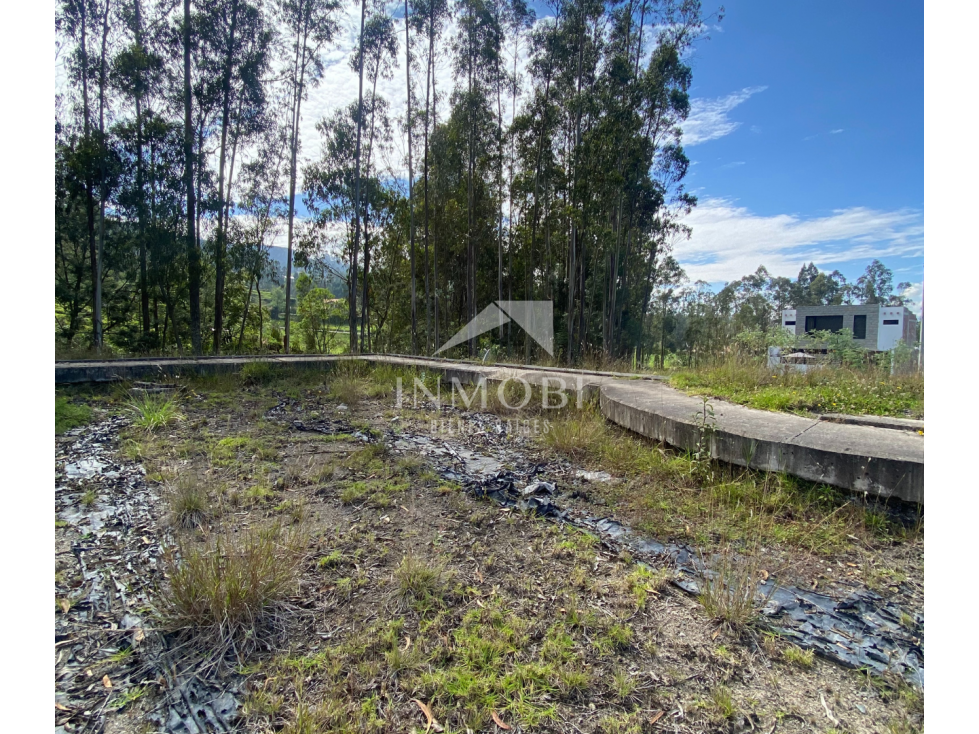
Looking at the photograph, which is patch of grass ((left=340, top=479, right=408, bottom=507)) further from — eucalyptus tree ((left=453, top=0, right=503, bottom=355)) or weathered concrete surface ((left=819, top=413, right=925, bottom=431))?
eucalyptus tree ((left=453, top=0, right=503, bottom=355))

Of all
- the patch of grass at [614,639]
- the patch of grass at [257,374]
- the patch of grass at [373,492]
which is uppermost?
the patch of grass at [257,374]

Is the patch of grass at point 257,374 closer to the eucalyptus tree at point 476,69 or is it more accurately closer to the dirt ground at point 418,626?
the dirt ground at point 418,626

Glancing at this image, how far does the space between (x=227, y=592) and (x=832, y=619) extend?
218 centimetres

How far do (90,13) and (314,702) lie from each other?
1654 centimetres

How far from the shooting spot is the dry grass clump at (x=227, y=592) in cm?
140

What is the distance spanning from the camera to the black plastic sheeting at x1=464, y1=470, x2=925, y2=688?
1392 millimetres

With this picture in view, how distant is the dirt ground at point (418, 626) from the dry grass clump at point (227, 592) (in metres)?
0.03

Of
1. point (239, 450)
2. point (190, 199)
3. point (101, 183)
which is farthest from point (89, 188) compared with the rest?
point (239, 450)

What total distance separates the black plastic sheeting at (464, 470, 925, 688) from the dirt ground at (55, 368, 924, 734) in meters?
0.06

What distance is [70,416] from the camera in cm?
366

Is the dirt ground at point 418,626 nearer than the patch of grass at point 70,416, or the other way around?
the dirt ground at point 418,626

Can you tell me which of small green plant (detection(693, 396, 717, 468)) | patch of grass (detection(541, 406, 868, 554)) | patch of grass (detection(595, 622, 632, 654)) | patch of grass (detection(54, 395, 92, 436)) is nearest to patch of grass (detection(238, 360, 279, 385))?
patch of grass (detection(54, 395, 92, 436))

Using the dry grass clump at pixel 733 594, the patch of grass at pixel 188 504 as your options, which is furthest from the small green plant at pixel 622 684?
the patch of grass at pixel 188 504

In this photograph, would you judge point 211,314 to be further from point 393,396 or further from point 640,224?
point 640,224
